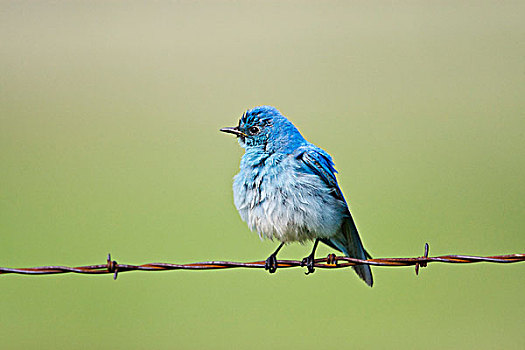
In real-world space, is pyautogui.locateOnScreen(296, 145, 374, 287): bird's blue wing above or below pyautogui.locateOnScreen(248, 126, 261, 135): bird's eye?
below

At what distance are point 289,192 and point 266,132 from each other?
2.22ft

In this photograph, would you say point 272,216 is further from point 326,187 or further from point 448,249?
point 448,249

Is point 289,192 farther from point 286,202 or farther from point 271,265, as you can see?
point 271,265

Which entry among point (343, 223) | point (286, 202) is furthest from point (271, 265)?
point (343, 223)

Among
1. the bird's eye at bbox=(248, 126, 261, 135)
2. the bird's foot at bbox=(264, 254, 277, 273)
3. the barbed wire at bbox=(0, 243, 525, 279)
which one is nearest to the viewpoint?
the barbed wire at bbox=(0, 243, 525, 279)

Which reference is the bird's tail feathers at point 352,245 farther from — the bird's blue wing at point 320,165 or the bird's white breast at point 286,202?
the bird's blue wing at point 320,165

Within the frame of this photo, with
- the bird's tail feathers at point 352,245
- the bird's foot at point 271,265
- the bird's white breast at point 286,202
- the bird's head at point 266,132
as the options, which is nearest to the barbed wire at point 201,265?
the bird's foot at point 271,265

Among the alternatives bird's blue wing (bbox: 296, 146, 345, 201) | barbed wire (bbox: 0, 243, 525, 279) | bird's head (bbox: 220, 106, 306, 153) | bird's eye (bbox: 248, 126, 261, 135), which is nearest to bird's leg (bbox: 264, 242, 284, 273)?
barbed wire (bbox: 0, 243, 525, 279)

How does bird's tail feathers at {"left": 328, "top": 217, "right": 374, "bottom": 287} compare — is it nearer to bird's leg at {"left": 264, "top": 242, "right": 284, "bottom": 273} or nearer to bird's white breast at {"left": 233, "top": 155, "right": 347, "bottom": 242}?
bird's white breast at {"left": 233, "top": 155, "right": 347, "bottom": 242}

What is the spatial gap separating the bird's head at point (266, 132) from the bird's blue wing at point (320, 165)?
13 centimetres

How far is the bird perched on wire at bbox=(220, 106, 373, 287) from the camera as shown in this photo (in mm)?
4590

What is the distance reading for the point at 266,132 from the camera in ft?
16.4

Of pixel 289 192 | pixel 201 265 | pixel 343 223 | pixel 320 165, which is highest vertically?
pixel 320 165

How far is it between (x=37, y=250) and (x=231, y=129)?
6.41 metres
